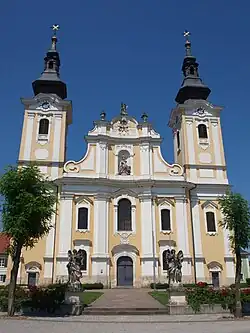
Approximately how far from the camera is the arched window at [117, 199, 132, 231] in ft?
113

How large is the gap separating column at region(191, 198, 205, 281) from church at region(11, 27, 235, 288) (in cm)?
10

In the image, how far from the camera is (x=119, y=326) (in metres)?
13.6

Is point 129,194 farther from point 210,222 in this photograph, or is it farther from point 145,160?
point 210,222

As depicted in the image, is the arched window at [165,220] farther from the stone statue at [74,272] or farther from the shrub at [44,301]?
the shrub at [44,301]

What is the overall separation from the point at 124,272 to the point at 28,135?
16.5 meters

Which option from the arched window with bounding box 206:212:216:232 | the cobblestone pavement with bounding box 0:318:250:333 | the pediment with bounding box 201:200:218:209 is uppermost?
the pediment with bounding box 201:200:218:209

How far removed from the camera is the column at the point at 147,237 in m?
32.6

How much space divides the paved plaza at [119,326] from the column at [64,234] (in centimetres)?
1607

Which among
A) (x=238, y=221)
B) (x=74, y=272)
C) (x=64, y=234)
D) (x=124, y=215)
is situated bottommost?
(x=74, y=272)

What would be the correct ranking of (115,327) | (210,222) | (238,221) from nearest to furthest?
1. (115,327)
2. (238,221)
3. (210,222)

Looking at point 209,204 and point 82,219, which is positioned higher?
point 209,204

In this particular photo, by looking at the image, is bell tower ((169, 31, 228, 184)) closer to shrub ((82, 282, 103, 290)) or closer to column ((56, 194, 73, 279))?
column ((56, 194, 73, 279))

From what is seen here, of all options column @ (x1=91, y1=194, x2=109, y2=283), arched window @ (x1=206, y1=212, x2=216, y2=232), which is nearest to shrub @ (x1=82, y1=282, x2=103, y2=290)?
column @ (x1=91, y1=194, x2=109, y2=283)

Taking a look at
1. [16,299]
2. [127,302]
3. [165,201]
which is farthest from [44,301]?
[165,201]
